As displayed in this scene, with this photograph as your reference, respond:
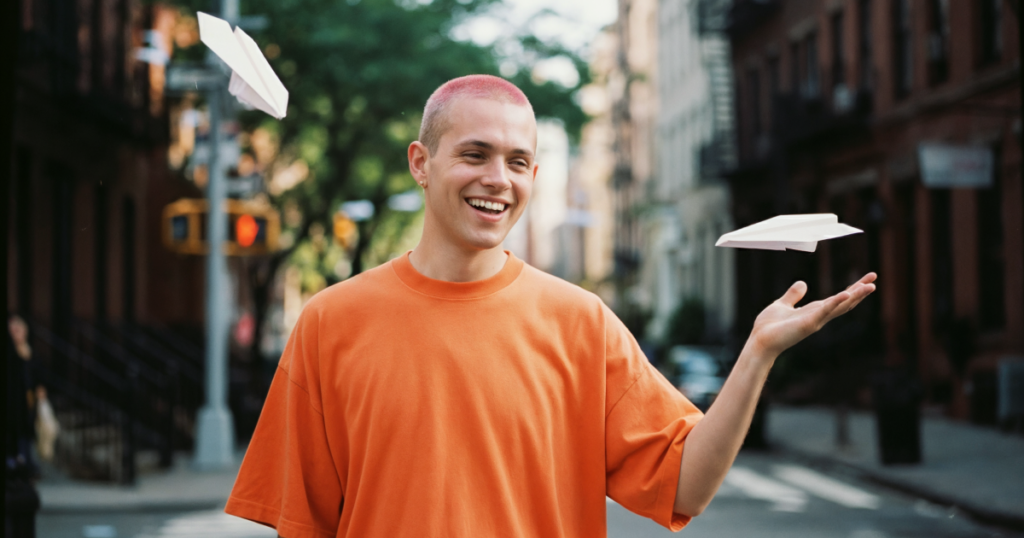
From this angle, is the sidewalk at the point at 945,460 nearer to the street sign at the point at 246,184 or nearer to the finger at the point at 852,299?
the finger at the point at 852,299

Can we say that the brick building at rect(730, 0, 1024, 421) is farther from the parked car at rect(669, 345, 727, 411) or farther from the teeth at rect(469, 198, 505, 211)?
the teeth at rect(469, 198, 505, 211)

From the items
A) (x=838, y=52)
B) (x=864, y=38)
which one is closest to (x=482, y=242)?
(x=864, y=38)

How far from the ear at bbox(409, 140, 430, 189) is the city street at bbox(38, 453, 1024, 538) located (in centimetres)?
798

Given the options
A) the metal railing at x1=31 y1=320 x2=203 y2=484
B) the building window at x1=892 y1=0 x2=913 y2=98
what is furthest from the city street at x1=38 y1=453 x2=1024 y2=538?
the building window at x1=892 y1=0 x2=913 y2=98

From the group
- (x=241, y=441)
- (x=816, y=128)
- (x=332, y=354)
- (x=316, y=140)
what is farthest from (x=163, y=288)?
(x=332, y=354)

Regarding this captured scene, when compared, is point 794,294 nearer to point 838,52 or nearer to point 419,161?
point 419,161

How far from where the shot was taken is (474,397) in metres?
2.62

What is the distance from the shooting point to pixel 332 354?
2701 mm

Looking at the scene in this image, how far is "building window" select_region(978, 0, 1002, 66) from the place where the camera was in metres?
20.7

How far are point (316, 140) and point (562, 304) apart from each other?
26.7 meters

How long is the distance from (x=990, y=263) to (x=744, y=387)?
2024 centimetres

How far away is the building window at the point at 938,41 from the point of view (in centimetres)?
2255

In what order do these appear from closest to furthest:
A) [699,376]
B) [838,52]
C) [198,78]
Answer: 1. [198,78]
2. [699,376]
3. [838,52]

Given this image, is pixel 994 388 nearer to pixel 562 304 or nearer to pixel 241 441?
pixel 241 441
